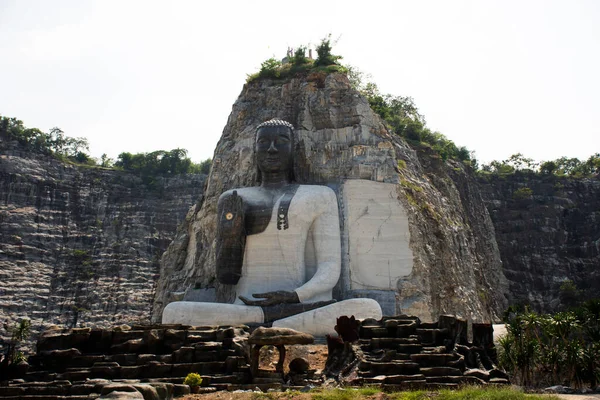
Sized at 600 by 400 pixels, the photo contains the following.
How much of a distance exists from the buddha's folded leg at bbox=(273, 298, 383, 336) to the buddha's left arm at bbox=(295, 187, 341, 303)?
31.3 inches

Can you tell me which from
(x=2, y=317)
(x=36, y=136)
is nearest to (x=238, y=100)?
(x=2, y=317)

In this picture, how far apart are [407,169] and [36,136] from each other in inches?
1100

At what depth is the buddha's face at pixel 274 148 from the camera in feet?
60.4

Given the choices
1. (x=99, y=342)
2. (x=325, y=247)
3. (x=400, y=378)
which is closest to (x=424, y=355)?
(x=400, y=378)

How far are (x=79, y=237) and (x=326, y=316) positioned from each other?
82.8 feet

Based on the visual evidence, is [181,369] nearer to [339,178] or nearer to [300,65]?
[339,178]

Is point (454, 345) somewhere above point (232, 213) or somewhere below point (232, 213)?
below

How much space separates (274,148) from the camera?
18344 millimetres

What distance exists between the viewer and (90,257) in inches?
1481

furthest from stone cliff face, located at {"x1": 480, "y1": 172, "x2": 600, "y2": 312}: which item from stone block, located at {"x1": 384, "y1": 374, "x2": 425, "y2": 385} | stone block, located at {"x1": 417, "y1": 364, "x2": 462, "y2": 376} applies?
stone block, located at {"x1": 384, "y1": 374, "x2": 425, "y2": 385}

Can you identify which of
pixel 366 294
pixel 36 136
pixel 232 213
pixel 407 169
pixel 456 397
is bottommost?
pixel 456 397

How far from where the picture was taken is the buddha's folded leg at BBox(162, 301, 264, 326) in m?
16.3

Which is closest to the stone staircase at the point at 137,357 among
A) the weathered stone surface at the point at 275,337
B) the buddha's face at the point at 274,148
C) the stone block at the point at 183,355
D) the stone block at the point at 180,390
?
the stone block at the point at 183,355

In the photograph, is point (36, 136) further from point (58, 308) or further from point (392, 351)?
point (392, 351)
